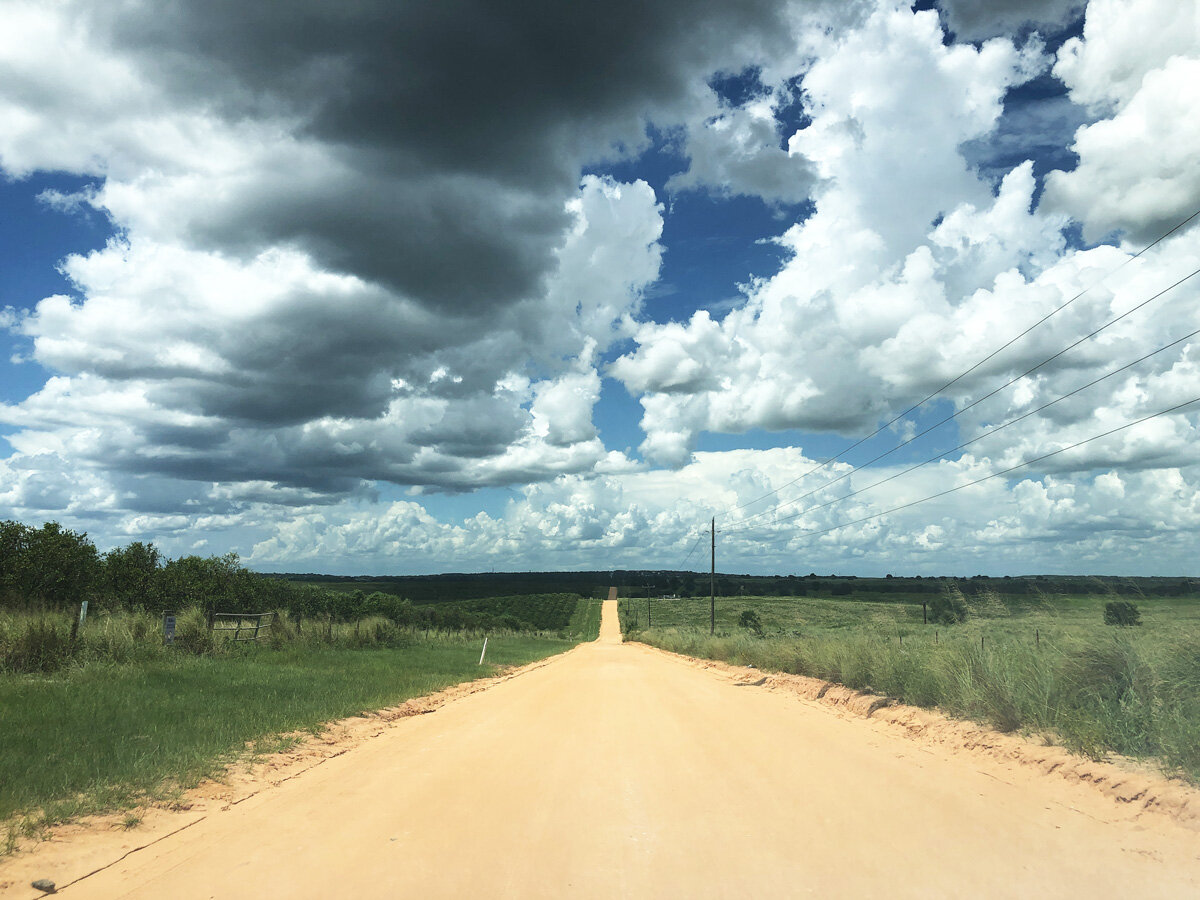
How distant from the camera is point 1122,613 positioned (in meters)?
10.2

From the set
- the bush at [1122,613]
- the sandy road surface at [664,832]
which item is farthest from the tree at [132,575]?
the bush at [1122,613]

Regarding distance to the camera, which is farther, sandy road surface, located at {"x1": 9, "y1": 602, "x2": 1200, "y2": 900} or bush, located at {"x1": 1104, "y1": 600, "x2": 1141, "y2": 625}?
bush, located at {"x1": 1104, "y1": 600, "x2": 1141, "y2": 625}

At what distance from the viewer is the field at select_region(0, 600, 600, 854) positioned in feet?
24.2

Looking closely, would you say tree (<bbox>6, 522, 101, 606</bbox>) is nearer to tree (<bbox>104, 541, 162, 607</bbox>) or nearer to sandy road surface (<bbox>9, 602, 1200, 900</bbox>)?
tree (<bbox>104, 541, 162, 607</bbox>)

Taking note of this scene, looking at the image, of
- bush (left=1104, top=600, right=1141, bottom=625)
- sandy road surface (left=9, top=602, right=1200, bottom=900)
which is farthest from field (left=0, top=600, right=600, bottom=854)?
bush (left=1104, top=600, right=1141, bottom=625)

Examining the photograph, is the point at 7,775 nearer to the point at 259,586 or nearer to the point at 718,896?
the point at 718,896

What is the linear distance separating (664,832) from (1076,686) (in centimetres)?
692

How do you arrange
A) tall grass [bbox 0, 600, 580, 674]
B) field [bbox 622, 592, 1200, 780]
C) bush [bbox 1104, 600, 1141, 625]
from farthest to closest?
tall grass [bbox 0, 600, 580, 674]
bush [bbox 1104, 600, 1141, 625]
field [bbox 622, 592, 1200, 780]

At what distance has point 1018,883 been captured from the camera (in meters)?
4.82

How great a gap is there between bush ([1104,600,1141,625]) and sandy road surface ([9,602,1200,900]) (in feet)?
11.4

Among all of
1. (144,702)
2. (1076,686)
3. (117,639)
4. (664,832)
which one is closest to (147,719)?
(144,702)

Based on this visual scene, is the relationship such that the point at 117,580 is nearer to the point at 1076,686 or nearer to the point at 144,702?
the point at 144,702

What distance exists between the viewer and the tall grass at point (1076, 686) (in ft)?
25.6

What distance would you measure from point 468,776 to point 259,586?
37.5 metres
